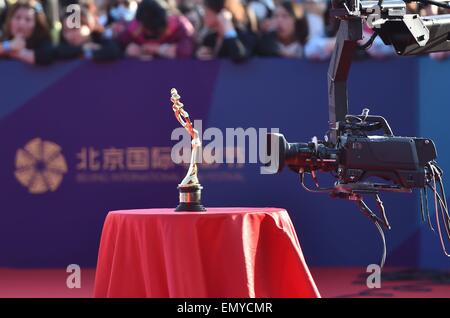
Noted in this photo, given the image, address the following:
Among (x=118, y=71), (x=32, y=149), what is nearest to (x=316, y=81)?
(x=118, y=71)

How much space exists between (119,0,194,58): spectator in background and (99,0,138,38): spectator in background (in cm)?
16

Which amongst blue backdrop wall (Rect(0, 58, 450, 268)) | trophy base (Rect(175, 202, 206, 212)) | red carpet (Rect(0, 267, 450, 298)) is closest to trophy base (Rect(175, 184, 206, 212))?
trophy base (Rect(175, 202, 206, 212))

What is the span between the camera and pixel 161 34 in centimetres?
868

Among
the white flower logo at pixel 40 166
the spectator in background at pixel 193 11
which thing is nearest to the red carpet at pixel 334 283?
the white flower logo at pixel 40 166

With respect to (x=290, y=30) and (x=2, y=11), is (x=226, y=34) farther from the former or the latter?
(x=2, y=11)

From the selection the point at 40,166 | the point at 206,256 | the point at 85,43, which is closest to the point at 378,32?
the point at 206,256

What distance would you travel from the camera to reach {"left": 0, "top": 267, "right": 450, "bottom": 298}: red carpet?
7.29 metres

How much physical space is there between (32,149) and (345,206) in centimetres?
266

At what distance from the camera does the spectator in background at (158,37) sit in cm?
866

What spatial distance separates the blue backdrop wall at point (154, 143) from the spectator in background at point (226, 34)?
0.12 m

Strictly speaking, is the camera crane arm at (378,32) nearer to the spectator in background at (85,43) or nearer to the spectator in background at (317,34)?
the spectator in background at (317,34)

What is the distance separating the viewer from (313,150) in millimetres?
5234
